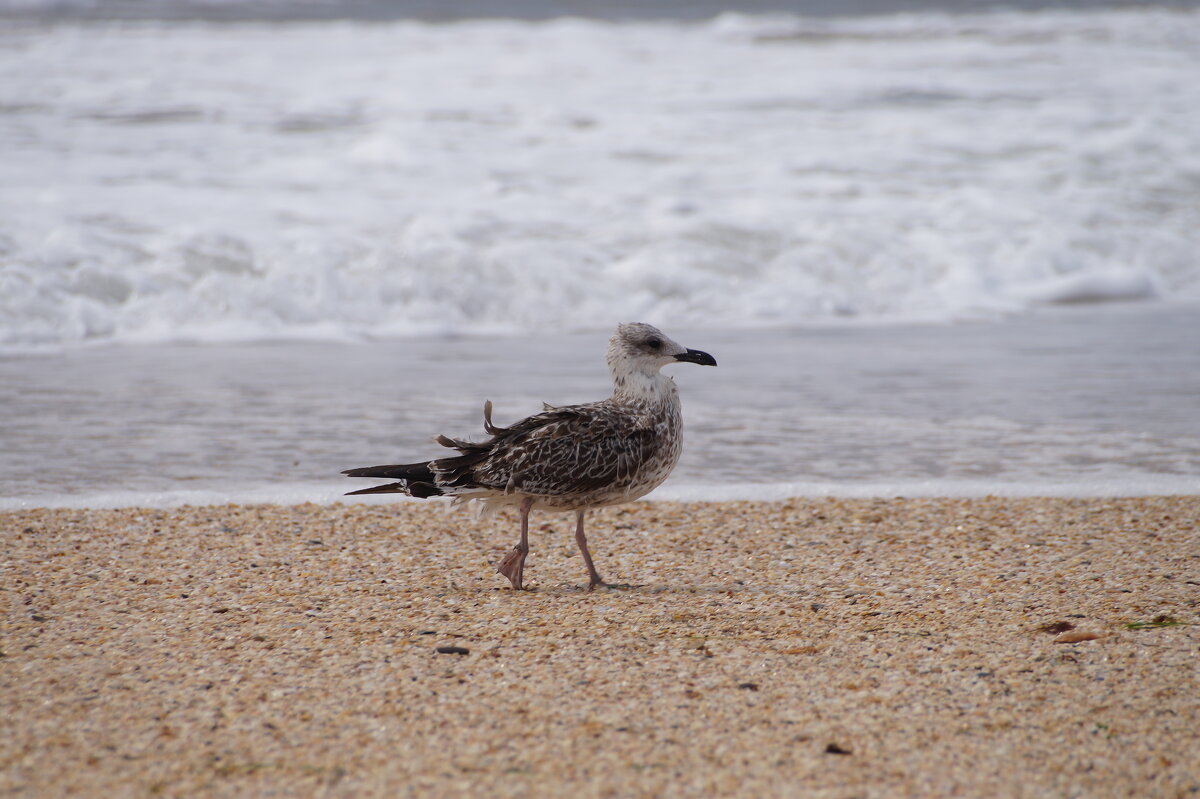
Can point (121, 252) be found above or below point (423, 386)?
above

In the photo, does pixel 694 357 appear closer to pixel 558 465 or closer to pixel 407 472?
pixel 558 465

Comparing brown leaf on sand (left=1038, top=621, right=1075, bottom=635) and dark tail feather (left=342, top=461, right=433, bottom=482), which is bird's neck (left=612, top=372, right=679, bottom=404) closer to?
dark tail feather (left=342, top=461, right=433, bottom=482)

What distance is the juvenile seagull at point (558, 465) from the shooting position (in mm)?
4309

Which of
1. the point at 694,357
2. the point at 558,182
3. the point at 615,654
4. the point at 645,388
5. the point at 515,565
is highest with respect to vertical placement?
the point at 558,182

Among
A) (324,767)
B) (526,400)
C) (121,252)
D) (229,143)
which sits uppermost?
(229,143)

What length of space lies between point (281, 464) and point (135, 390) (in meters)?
2.04

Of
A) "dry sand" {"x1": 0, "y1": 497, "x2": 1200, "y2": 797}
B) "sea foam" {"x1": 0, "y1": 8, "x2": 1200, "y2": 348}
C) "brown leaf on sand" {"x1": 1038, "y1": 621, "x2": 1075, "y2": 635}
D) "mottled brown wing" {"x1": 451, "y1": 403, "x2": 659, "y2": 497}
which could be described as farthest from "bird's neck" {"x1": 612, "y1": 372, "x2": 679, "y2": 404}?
"sea foam" {"x1": 0, "y1": 8, "x2": 1200, "y2": 348}

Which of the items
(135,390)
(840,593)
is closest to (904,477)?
(840,593)

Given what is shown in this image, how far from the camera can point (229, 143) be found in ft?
47.1

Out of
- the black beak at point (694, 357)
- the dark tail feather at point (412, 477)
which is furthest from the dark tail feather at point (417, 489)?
the black beak at point (694, 357)

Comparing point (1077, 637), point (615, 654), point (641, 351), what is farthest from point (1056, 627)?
point (641, 351)

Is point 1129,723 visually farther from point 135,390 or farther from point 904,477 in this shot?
point 135,390

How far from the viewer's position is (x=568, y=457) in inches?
170

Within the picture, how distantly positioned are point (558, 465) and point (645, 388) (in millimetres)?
528
